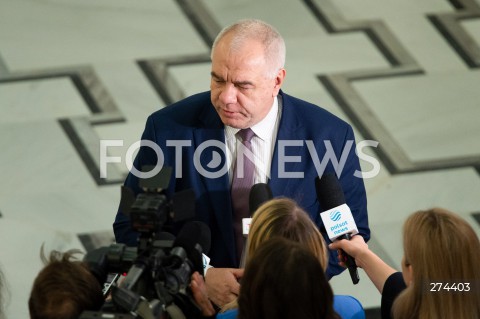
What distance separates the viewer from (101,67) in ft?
16.0

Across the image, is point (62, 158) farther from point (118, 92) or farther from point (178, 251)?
point (178, 251)

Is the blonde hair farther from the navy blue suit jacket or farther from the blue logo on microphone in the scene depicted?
the navy blue suit jacket

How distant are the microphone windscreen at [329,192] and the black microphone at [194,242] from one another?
0.35 m

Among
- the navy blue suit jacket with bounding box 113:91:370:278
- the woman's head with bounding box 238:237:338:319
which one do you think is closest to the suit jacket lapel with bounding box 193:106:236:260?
the navy blue suit jacket with bounding box 113:91:370:278

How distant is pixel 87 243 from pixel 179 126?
1.33 m

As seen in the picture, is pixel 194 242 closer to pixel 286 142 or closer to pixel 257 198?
pixel 257 198

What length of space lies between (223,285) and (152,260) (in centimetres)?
53

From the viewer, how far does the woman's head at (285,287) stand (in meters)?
2.12

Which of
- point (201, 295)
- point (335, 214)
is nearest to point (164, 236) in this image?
point (201, 295)

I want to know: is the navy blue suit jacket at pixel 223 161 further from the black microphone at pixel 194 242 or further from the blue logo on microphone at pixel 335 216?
the black microphone at pixel 194 242

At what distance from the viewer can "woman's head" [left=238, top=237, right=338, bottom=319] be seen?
212 cm

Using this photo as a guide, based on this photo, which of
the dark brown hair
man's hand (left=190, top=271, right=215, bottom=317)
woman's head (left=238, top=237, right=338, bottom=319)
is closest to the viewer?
woman's head (left=238, top=237, right=338, bottom=319)

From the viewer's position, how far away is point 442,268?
2.33 metres

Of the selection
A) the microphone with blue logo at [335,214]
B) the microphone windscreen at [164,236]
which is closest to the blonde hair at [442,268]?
the microphone with blue logo at [335,214]
